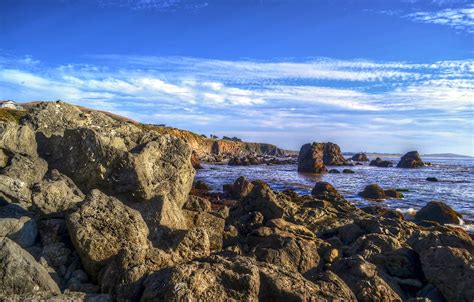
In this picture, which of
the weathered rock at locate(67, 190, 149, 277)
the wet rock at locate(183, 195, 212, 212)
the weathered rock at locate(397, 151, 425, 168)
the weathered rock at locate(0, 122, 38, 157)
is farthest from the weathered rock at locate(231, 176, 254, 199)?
the weathered rock at locate(397, 151, 425, 168)

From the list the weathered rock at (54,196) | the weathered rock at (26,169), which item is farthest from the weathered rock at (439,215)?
the weathered rock at (26,169)

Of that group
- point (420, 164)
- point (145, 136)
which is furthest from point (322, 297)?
point (420, 164)

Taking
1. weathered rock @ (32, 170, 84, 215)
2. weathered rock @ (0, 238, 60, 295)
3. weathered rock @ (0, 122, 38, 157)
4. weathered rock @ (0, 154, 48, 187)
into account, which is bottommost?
weathered rock @ (0, 238, 60, 295)

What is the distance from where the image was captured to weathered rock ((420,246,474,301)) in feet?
23.9

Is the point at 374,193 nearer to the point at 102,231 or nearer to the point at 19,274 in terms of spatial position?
the point at 102,231

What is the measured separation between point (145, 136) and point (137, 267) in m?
7.94

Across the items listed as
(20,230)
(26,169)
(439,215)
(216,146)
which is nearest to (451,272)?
(20,230)

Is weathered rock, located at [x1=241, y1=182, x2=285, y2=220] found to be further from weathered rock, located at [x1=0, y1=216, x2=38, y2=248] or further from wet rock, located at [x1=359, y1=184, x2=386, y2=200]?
wet rock, located at [x1=359, y1=184, x2=386, y2=200]

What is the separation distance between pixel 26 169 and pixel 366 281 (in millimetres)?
8302

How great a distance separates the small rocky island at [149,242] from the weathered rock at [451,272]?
0.07 feet

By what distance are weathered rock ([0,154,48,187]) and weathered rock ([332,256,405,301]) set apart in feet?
24.5

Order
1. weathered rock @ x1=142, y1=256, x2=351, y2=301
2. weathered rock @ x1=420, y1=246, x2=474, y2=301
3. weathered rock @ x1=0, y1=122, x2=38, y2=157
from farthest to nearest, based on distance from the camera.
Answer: weathered rock @ x1=0, y1=122, x2=38, y2=157 → weathered rock @ x1=420, y1=246, x2=474, y2=301 → weathered rock @ x1=142, y1=256, x2=351, y2=301

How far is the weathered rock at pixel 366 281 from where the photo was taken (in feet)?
22.5

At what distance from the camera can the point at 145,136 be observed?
1351 centimetres
